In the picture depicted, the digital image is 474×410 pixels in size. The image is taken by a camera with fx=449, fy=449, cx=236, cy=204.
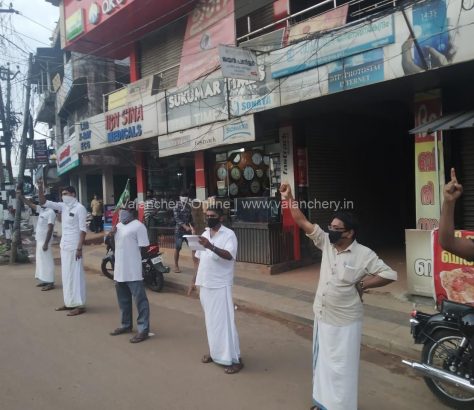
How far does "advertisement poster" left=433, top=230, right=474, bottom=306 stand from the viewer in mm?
5438

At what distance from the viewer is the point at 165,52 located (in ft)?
43.3

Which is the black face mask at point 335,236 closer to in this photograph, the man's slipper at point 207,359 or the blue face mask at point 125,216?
the man's slipper at point 207,359

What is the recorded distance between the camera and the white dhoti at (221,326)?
4332 millimetres

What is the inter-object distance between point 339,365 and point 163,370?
6.31 ft

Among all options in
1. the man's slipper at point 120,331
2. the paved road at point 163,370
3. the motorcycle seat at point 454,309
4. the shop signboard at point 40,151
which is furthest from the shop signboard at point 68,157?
the motorcycle seat at point 454,309

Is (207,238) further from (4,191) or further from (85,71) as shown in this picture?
(85,71)

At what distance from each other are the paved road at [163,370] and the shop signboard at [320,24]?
5.05 m

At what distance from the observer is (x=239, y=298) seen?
283 inches

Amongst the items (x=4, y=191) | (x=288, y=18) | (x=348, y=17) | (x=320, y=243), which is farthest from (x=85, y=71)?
(x=320, y=243)

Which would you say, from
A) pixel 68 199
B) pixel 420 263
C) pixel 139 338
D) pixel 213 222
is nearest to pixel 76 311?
pixel 68 199

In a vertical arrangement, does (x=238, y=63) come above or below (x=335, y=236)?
above

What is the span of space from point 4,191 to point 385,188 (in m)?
11.1

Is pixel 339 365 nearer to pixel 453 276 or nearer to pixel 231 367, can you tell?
pixel 231 367

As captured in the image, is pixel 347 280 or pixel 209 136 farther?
pixel 209 136
